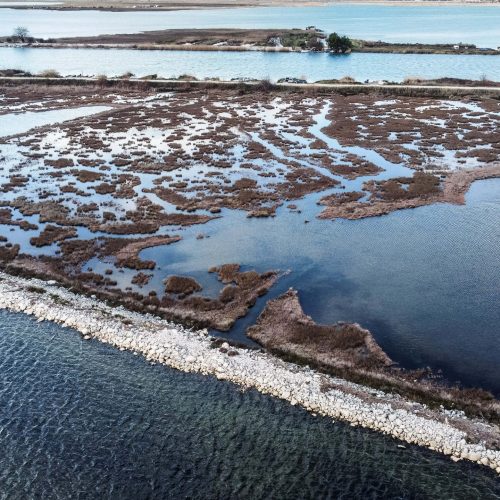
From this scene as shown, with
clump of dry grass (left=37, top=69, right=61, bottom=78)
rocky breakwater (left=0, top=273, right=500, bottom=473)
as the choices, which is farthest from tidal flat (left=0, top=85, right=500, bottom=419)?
clump of dry grass (left=37, top=69, right=61, bottom=78)

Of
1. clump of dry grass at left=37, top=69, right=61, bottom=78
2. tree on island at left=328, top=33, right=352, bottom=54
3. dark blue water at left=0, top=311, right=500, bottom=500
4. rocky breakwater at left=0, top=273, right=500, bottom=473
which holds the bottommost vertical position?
dark blue water at left=0, top=311, right=500, bottom=500

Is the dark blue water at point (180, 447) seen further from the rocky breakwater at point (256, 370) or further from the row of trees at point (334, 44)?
the row of trees at point (334, 44)

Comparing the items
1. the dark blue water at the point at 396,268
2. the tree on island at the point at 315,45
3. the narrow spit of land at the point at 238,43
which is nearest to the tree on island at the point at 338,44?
the narrow spit of land at the point at 238,43

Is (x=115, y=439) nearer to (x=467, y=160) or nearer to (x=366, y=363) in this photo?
(x=366, y=363)

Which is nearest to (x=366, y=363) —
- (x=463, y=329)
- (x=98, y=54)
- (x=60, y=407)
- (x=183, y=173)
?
(x=463, y=329)

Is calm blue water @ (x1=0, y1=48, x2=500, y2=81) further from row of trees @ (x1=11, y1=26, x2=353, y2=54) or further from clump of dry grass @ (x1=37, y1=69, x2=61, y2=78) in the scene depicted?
clump of dry grass @ (x1=37, y1=69, x2=61, y2=78)
